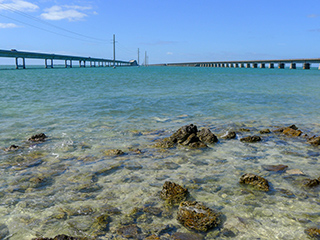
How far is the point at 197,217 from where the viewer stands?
16.1 feet

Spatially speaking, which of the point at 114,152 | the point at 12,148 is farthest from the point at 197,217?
the point at 12,148

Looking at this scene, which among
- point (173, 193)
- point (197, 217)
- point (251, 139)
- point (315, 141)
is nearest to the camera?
point (197, 217)

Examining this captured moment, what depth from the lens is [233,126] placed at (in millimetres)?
13352

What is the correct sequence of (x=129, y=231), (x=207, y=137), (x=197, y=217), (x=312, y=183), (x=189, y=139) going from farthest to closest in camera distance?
(x=207, y=137) → (x=189, y=139) → (x=312, y=183) → (x=197, y=217) → (x=129, y=231)

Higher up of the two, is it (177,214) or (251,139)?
(251,139)

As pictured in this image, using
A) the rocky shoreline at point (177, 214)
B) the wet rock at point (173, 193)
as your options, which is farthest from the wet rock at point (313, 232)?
the wet rock at point (173, 193)

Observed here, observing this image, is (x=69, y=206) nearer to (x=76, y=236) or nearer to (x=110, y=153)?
(x=76, y=236)

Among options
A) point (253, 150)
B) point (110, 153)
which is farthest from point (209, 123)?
point (110, 153)

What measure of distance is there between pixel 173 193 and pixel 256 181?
7.00 feet

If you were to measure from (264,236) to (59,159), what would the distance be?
6386 millimetres

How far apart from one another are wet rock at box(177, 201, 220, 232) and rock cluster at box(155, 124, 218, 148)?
4579mm

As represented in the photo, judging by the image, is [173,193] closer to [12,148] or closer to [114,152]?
[114,152]

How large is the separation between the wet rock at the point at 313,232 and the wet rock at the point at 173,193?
7.90 feet

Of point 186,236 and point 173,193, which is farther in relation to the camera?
point 173,193
